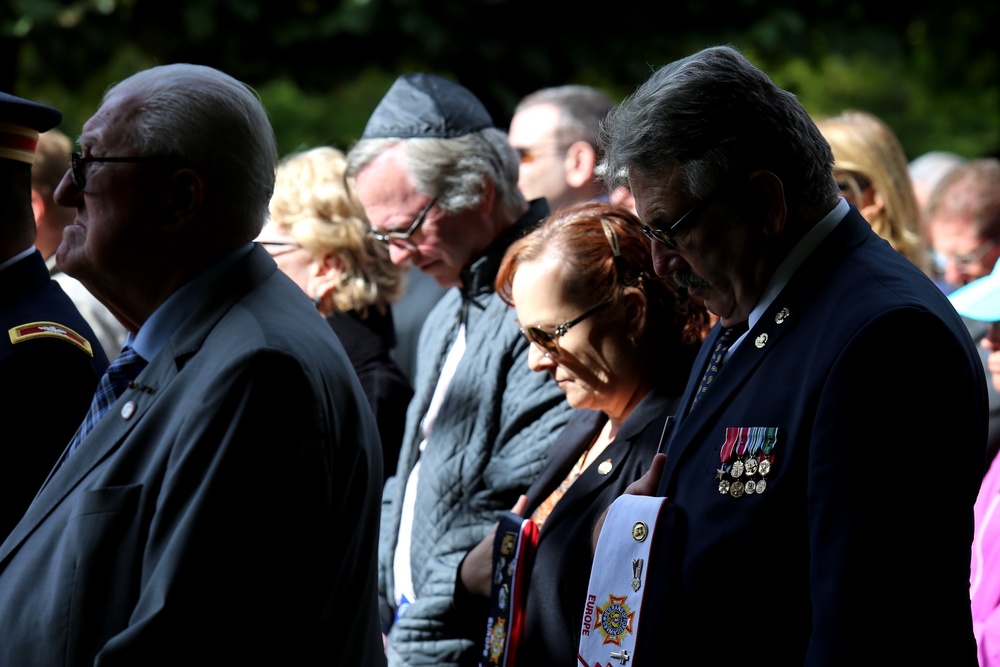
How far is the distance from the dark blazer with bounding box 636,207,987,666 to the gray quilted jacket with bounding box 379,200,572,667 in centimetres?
119

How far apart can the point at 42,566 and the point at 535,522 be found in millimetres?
1261

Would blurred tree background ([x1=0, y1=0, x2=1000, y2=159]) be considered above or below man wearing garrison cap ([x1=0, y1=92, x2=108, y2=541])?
above

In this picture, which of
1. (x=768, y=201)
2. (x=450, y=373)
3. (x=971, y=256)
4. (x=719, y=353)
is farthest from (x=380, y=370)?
(x=971, y=256)

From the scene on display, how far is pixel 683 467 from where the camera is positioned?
2.24 m

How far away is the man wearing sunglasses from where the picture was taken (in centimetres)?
193

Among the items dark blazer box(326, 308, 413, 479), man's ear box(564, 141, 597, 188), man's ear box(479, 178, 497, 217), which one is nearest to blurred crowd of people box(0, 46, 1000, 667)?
man's ear box(479, 178, 497, 217)

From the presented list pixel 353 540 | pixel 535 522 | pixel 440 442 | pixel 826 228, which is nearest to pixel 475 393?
pixel 440 442

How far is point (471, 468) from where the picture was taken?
350 centimetres

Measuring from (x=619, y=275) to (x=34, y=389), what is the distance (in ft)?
4.85

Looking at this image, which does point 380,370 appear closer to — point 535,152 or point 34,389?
point 535,152

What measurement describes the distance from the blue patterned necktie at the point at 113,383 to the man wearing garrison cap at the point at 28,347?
0.87 ft

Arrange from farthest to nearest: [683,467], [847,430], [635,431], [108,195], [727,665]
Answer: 1. [635,431]
2. [108,195]
3. [683,467]
4. [727,665]
5. [847,430]

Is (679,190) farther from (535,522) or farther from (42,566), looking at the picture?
(42,566)

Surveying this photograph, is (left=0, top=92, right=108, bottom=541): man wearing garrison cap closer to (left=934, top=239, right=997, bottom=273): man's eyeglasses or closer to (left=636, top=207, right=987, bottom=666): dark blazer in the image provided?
(left=636, top=207, right=987, bottom=666): dark blazer
